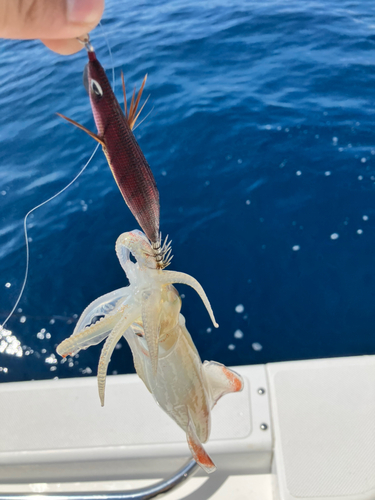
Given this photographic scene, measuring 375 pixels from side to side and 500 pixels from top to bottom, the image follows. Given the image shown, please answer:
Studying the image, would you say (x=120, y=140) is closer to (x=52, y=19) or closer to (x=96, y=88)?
(x=96, y=88)

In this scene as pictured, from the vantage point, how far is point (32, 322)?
14.5 ft

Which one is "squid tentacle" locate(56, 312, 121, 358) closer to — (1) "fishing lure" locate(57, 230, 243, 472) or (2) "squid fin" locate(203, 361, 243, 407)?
(1) "fishing lure" locate(57, 230, 243, 472)

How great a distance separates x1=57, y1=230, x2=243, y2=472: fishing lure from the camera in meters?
1.22

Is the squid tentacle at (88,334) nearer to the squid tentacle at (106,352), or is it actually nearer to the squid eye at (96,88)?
the squid tentacle at (106,352)

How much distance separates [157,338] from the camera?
123 centimetres

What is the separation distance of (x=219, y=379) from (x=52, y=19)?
60.8 inches

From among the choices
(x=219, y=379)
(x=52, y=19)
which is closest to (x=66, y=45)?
(x=52, y=19)

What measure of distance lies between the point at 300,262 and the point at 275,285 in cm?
43

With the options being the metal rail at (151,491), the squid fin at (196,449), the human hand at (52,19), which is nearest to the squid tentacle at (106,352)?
the squid fin at (196,449)

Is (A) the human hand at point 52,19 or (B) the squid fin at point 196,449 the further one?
(B) the squid fin at point 196,449

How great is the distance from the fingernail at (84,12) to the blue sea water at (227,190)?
3.55m

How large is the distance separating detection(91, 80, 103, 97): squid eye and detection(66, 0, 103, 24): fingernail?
37cm

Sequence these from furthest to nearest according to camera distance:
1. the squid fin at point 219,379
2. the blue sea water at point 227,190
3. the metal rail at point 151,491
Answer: the blue sea water at point 227,190 < the metal rail at point 151,491 < the squid fin at point 219,379

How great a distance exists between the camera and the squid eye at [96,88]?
0.78m
